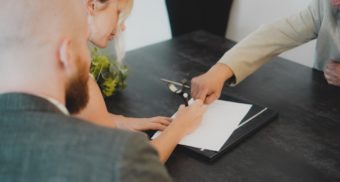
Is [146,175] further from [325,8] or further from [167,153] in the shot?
Result: [325,8]

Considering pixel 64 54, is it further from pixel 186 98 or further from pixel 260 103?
pixel 260 103

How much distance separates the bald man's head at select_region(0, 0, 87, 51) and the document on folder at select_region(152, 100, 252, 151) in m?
0.51

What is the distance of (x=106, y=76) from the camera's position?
4.46 ft

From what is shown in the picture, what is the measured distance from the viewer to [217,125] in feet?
3.85

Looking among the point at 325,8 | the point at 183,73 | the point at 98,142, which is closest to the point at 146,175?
the point at 98,142

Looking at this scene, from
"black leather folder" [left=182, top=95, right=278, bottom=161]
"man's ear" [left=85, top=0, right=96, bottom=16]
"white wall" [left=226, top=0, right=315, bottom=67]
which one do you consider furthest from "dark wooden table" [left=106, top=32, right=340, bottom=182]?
"white wall" [left=226, top=0, right=315, bottom=67]

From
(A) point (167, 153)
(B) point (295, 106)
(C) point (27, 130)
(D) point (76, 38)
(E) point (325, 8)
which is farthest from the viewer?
(E) point (325, 8)

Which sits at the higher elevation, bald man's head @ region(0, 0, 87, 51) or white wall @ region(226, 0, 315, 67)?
bald man's head @ region(0, 0, 87, 51)

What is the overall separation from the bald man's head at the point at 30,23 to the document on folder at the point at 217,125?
51 centimetres

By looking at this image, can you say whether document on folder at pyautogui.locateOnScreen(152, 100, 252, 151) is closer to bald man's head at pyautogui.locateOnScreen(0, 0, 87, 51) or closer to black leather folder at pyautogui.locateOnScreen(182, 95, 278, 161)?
black leather folder at pyautogui.locateOnScreen(182, 95, 278, 161)

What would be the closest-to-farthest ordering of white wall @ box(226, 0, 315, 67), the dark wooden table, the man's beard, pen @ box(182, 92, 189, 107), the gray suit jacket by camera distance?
the gray suit jacket, the man's beard, the dark wooden table, pen @ box(182, 92, 189, 107), white wall @ box(226, 0, 315, 67)

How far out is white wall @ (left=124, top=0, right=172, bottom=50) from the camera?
7.23 ft

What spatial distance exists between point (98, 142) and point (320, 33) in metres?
1.18

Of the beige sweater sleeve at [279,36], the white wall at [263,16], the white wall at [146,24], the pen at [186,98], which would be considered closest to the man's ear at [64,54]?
the pen at [186,98]
